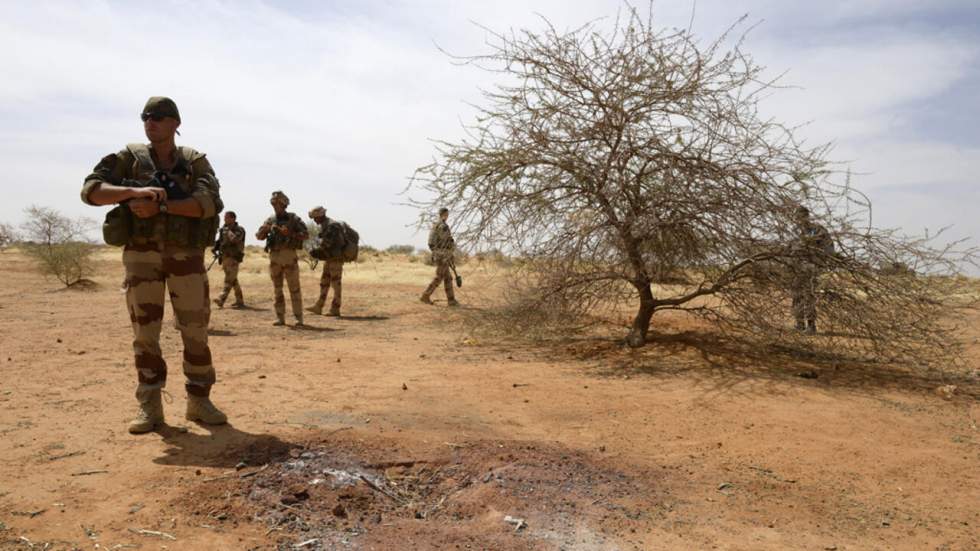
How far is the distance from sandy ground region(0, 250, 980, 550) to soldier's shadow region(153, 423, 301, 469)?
0.06 feet

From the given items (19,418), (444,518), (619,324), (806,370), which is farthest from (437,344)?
(444,518)

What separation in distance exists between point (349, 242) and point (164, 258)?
7257 mm

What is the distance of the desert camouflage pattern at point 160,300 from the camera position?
4297 mm

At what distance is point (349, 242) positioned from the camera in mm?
11602

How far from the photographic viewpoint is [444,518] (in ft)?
11.9

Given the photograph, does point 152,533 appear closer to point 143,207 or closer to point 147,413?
point 147,413

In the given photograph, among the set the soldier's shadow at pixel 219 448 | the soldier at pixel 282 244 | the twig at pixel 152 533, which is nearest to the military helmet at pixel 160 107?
the soldier's shadow at pixel 219 448

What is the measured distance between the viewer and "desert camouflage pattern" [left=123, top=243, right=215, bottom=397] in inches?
169

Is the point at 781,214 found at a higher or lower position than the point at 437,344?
higher

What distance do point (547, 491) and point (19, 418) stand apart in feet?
12.1

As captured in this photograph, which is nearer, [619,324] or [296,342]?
[296,342]

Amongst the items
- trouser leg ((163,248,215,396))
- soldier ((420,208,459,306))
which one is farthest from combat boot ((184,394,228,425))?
soldier ((420,208,459,306))

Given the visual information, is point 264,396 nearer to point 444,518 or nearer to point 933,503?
point 444,518

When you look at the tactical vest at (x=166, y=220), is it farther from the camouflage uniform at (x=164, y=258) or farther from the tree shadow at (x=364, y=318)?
the tree shadow at (x=364, y=318)
